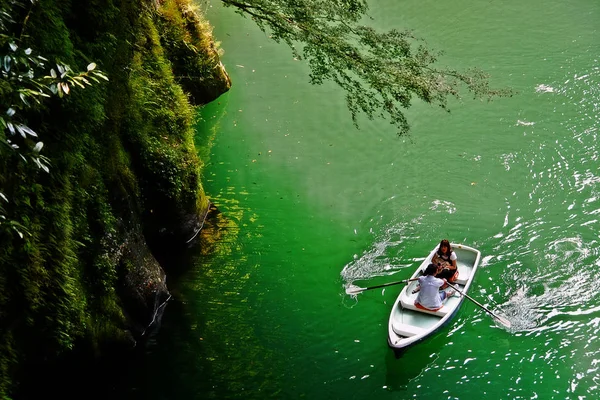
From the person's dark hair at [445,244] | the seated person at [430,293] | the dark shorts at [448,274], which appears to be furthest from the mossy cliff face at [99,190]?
the dark shorts at [448,274]

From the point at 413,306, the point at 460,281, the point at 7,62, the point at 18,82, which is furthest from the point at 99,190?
the point at 460,281

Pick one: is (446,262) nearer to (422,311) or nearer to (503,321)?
(422,311)

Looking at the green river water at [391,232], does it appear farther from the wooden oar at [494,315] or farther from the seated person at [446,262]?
the seated person at [446,262]

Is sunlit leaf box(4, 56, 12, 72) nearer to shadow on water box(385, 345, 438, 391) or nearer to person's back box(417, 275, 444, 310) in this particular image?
shadow on water box(385, 345, 438, 391)

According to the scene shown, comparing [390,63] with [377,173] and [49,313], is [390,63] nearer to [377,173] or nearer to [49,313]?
[377,173]

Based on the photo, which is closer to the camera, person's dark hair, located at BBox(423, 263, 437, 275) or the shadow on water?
the shadow on water

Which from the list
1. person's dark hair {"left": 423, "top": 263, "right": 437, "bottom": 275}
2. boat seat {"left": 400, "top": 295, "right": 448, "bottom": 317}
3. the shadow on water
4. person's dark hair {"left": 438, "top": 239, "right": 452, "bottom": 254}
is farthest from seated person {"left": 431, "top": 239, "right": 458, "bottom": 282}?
the shadow on water
